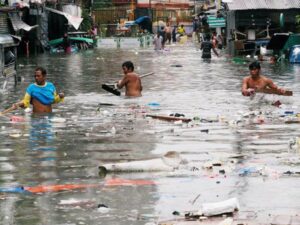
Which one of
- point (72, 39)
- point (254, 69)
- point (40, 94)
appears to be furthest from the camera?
point (72, 39)

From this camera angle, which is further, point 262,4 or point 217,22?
point 217,22

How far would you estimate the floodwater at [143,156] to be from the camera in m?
7.49

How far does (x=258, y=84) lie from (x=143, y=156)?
23.6 ft

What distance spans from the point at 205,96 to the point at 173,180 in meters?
11.3

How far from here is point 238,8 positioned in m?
42.7

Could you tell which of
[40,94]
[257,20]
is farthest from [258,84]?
[257,20]

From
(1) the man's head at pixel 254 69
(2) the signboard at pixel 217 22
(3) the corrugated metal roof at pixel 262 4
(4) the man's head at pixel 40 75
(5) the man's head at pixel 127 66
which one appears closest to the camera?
(4) the man's head at pixel 40 75

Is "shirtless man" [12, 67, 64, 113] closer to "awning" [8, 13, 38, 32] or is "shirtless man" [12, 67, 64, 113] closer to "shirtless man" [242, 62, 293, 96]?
"shirtless man" [242, 62, 293, 96]

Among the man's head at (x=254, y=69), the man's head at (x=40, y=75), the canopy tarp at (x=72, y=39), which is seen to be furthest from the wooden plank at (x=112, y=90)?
the canopy tarp at (x=72, y=39)

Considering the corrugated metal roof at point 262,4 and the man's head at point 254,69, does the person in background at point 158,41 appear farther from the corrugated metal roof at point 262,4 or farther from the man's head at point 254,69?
the man's head at point 254,69

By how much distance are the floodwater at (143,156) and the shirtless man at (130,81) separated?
23 centimetres

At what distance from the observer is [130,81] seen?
1877cm

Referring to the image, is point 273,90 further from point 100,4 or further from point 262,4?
point 100,4

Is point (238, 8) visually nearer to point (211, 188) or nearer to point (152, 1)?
point (211, 188)
